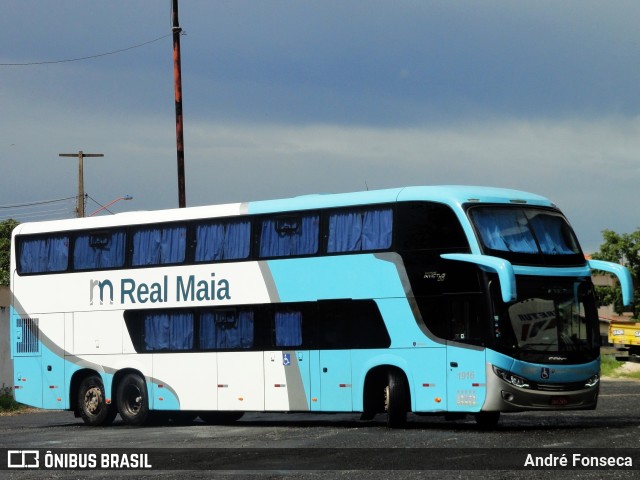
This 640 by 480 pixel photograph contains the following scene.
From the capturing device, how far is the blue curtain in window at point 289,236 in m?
23.8

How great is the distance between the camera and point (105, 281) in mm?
26969

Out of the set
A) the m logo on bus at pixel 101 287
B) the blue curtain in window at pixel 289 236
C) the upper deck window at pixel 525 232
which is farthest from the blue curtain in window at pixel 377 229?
the m logo on bus at pixel 101 287

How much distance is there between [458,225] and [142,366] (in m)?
8.39

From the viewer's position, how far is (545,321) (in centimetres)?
2148

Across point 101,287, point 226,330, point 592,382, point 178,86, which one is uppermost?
point 178,86

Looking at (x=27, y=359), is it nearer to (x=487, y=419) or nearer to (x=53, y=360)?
(x=53, y=360)

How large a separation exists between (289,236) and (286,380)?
2745 millimetres

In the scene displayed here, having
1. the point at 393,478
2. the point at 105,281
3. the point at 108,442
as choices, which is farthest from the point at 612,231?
the point at 393,478

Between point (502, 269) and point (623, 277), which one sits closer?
point (502, 269)

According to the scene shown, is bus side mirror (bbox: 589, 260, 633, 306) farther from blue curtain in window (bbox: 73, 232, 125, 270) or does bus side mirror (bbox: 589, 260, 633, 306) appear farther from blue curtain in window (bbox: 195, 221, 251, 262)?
blue curtain in window (bbox: 73, 232, 125, 270)

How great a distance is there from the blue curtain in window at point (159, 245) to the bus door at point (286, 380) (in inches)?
117

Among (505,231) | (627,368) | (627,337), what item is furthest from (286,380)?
(627,337)

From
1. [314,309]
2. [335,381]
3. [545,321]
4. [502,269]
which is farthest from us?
[314,309]

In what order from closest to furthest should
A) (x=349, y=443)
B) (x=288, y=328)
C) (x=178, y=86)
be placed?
1. (x=349, y=443)
2. (x=288, y=328)
3. (x=178, y=86)
